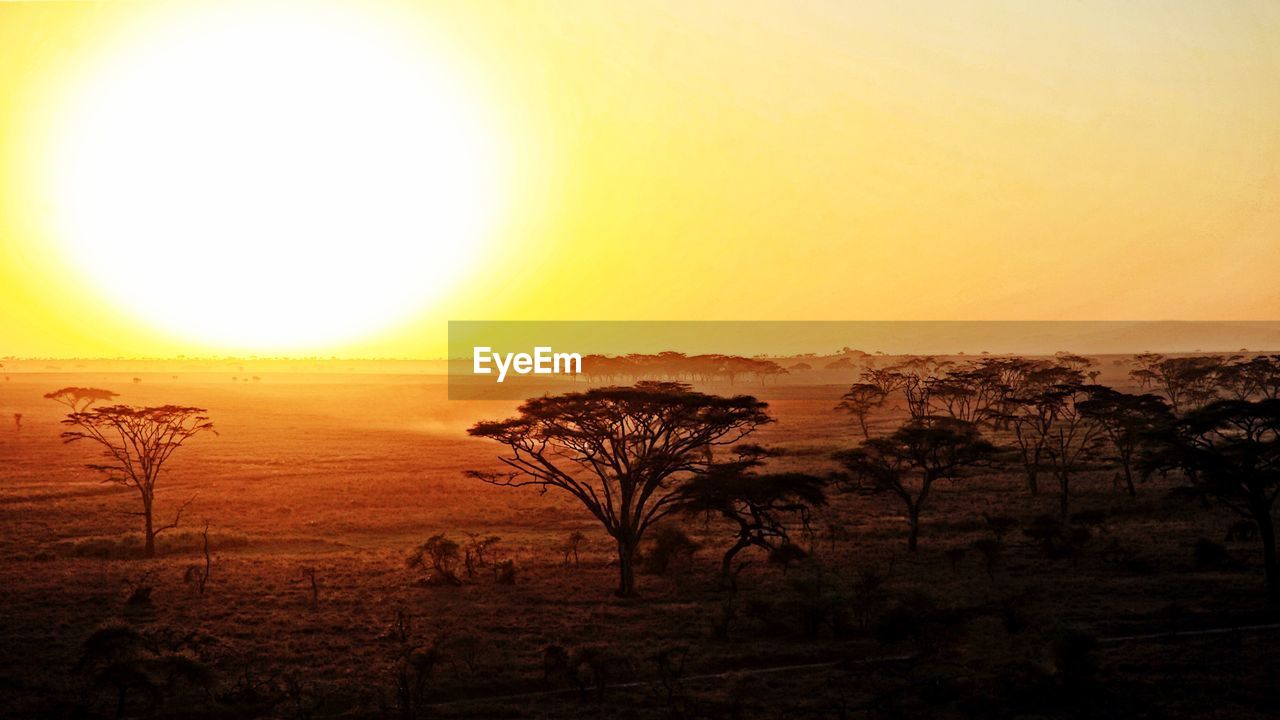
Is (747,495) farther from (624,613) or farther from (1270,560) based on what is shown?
(1270,560)

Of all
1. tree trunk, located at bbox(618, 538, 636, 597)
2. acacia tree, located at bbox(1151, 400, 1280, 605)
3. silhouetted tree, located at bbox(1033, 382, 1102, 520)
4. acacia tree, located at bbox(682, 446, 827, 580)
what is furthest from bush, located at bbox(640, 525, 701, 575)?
silhouetted tree, located at bbox(1033, 382, 1102, 520)

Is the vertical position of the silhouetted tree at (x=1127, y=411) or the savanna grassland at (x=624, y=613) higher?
the silhouetted tree at (x=1127, y=411)

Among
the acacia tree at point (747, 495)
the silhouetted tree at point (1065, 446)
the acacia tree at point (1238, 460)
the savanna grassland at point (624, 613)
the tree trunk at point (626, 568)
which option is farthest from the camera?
the silhouetted tree at point (1065, 446)

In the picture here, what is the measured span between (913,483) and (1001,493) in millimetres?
5714

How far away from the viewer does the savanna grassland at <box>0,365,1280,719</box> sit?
21.5m

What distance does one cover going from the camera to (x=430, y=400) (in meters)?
162

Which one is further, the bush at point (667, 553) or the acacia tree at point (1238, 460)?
the bush at point (667, 553)

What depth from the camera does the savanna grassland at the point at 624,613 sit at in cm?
2147

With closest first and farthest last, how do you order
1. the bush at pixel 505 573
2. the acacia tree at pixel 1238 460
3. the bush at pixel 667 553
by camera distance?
the acacia tree at pixel 1238 460 < the bush at pixel 505 573 < the bush at pixel 667 553

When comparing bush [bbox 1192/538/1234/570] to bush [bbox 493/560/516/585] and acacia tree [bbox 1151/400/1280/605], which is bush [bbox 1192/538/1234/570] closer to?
acacia tree [bbox 1151/400/1280/605]

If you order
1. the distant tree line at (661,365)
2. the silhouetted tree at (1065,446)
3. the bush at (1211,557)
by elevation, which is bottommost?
the bush at (1211,557)

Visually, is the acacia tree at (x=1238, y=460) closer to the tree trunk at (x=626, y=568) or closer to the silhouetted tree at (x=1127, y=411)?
the silhouetted tree at (x=1127, y=411)

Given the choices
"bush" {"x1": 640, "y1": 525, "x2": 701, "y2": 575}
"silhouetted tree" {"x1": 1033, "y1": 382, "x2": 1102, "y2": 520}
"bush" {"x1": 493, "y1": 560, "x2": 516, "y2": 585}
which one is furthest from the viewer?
"silhouetted tree" {"x1": 1033, "y1": 382, "x2": 1102, "y2": 520}

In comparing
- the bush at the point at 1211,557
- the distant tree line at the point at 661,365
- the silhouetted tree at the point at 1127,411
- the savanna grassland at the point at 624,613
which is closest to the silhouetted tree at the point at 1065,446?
the silhouetted tree at the point at 1127,411
